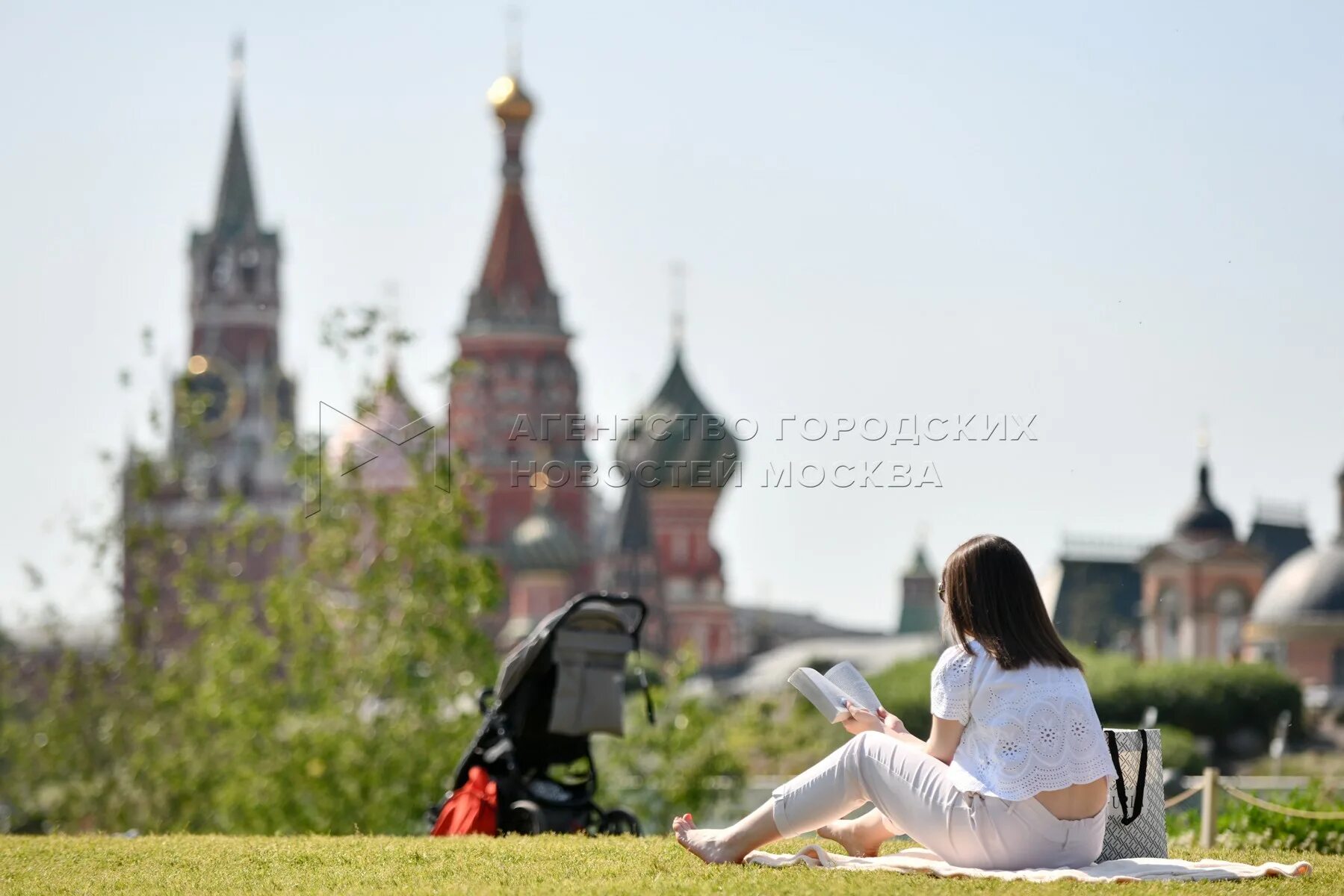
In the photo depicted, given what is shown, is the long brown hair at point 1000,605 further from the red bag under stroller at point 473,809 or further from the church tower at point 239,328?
the church tower at point 239,328

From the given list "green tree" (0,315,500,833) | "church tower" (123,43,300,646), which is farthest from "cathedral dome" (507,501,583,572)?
"green tree" (0,315,500,833)

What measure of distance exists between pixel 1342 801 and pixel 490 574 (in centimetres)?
938

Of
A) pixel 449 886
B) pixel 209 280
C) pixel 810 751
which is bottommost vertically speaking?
pixel 810 751

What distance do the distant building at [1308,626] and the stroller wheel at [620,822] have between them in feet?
177

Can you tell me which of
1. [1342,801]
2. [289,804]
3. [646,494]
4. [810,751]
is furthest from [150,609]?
[646,494]

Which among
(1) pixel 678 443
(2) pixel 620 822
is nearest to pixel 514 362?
(1) pixel 678 443

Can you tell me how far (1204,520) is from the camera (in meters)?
67.8

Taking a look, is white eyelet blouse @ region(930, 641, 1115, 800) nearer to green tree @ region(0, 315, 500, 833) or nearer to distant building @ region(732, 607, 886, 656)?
green tree @ region(0, 315, 500, 833)

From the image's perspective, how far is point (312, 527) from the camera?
Result: 2203cm

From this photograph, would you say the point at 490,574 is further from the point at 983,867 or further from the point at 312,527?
the point at 983,867

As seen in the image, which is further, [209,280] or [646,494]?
[209,280]

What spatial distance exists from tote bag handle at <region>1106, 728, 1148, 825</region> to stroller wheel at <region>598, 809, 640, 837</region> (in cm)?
367

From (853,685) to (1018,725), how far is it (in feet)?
2.32

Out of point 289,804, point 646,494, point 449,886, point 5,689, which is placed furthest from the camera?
point 646,494
